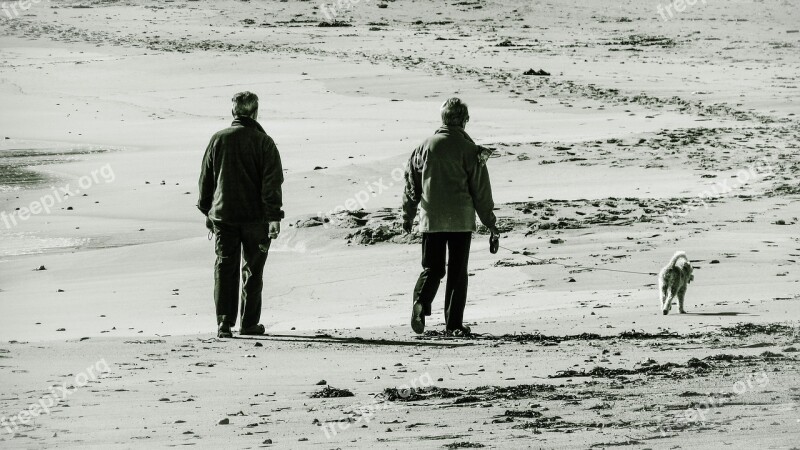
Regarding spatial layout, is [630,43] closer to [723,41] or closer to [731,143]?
[723,41]

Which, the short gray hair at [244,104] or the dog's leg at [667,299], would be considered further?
the dog's leg at [667,299]

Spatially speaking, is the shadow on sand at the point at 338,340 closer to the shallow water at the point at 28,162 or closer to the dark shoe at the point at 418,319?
the dark shoe at the point at 418,319

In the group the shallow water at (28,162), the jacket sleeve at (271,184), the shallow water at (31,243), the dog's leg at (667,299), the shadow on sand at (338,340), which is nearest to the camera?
the shadow on sand at (338,340)

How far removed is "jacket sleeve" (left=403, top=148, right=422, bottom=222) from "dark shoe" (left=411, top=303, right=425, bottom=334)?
1.97 ft

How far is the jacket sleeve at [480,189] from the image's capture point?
28.3 feet

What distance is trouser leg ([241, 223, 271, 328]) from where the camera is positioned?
8680 mm

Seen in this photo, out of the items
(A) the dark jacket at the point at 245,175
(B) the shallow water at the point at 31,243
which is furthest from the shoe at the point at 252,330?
(B) the shallow water at the point at 31,243

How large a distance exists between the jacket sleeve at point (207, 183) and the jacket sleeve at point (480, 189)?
173cm

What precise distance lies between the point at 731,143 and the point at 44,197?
32.3ft

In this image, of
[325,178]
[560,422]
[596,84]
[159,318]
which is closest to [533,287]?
[159,318]

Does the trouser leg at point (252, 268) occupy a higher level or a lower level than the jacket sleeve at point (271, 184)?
lower

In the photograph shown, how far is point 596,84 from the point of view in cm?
2748

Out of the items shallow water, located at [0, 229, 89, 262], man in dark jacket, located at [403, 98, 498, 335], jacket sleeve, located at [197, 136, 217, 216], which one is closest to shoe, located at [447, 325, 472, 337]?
→ man in dark jacket, located at [403, 98, 498, 335]

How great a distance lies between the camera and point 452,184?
8.61 metres
